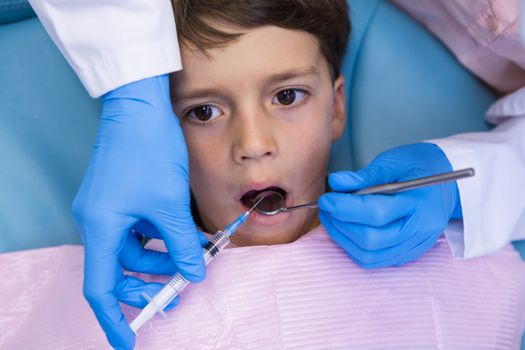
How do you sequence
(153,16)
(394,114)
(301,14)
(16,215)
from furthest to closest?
(394,114) < (16,215) < (301,14) < (153,16)

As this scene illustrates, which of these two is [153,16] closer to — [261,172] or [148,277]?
[261,172]

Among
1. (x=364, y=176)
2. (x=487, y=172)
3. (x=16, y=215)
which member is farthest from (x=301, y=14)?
(x=16, y=215)

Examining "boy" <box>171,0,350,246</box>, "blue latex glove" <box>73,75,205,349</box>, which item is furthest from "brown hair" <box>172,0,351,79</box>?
"blue latex glove" <box>73,75,205,349</box>

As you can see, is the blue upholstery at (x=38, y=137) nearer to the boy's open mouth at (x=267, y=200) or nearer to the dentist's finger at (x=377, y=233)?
the boy's open mouth at (x=267, y=200)

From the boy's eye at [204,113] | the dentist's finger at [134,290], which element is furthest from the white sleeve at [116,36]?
the dentist's finger at [134,290]

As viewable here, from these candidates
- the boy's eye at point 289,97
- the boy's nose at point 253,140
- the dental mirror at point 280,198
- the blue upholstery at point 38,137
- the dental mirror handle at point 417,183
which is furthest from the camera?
the blue upholstery at point 38,137

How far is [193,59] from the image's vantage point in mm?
1167

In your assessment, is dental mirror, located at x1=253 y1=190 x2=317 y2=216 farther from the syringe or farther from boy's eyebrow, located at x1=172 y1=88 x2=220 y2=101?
boy's eyebrow, located at x1=172 y1=88 x2=220 y2=101

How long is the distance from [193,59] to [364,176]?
423 millimetres

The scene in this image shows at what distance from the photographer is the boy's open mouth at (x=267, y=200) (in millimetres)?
1249

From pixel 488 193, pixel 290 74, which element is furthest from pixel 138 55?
pixel 488 193

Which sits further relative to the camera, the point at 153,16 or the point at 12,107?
the point at 12,107

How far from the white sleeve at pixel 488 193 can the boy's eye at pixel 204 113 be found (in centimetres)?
50

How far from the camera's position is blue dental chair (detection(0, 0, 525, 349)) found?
4.79 ft
